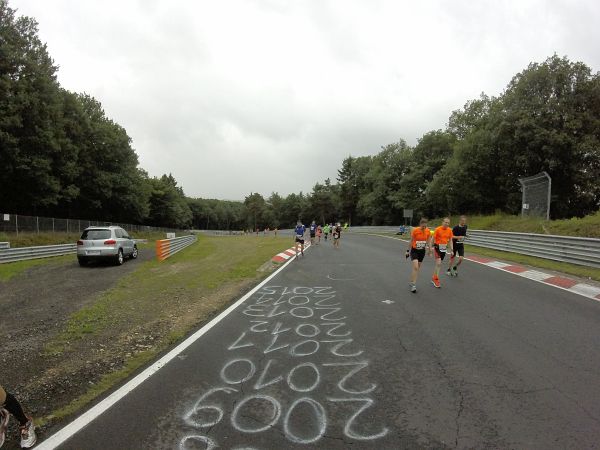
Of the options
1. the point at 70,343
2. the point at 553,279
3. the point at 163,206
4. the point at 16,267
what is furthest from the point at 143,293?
the point at 163,206

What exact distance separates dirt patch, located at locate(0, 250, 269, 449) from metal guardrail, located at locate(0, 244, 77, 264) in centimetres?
803

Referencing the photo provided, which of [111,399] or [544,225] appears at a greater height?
[544,225]

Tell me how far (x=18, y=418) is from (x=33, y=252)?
19.9 metres

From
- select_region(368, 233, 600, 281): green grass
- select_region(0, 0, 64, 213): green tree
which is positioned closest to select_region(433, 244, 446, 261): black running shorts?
select_region(368, 233, 600, 281): green grass

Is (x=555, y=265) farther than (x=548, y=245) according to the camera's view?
No

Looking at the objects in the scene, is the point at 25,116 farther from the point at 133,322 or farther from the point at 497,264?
the point at 497,264

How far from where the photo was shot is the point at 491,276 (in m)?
12.5

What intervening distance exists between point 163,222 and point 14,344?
84544 millimetres

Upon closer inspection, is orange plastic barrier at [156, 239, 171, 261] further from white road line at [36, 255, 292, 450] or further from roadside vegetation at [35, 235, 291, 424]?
white road line at [36, 255, 292, 450]

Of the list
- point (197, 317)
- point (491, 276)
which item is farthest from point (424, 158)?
point (197, 317)

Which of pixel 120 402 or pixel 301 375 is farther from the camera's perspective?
pixel 301 375

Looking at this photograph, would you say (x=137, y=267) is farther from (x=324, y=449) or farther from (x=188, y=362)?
(x=324, y=449)

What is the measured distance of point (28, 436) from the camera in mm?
3307

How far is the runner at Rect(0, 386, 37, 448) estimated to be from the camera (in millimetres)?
3275
